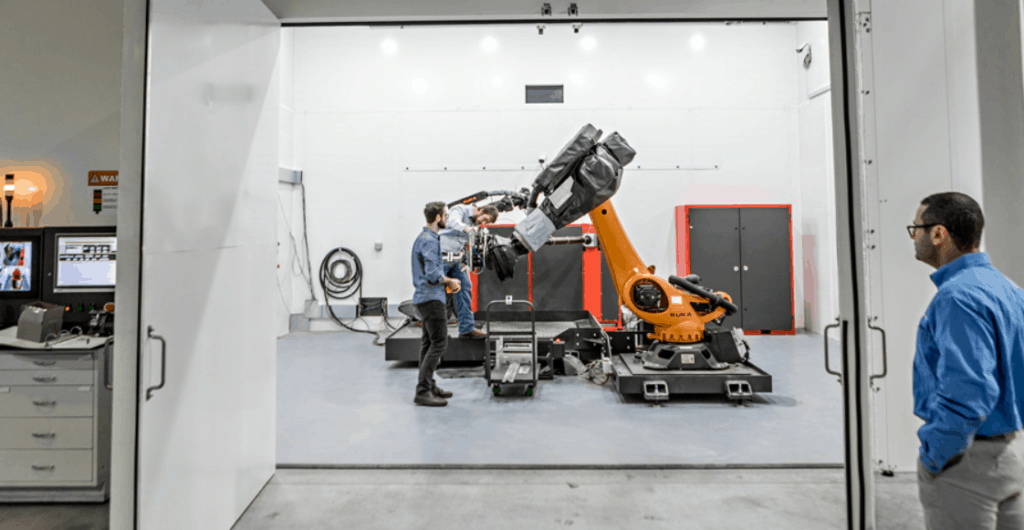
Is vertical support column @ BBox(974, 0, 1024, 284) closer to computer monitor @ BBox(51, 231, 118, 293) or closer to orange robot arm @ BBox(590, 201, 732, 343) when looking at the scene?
orange robot arm @ BBox(590, 201, 732, 343)

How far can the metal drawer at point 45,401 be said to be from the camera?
2605mm

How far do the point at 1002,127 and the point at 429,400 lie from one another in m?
4.29

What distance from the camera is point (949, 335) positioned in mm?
1389

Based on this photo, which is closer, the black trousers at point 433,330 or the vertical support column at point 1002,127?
the vertical support column at point 1002,127

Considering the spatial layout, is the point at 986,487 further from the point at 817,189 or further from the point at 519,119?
the point at 519,119

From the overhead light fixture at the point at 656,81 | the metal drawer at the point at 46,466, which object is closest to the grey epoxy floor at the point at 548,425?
the metal drawer at the point at 46,466

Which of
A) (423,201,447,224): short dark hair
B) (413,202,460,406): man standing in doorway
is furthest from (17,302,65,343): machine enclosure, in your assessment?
(423,201,447,224): short dark hair

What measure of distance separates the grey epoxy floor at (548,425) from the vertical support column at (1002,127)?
1606 mm

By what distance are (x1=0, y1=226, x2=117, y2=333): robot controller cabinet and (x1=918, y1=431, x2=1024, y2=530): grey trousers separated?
4309 millimetres

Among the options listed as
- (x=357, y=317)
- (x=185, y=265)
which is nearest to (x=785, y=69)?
(x=357, y=317)

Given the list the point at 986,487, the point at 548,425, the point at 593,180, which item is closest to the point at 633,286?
the point at 593,180

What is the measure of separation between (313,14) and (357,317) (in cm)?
612

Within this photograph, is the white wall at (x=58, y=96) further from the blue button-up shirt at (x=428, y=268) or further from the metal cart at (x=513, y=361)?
the metal cart at (x=513, y=361)

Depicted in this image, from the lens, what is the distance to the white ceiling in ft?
8.81
